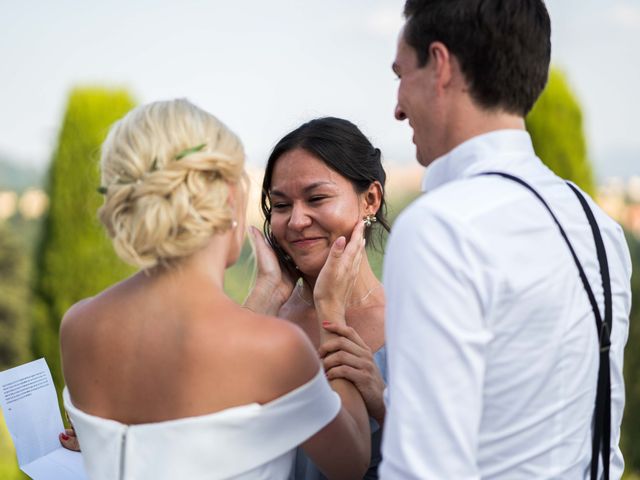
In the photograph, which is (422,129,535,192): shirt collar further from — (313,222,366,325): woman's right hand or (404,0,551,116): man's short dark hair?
(313,222,366,325): woman's right hand

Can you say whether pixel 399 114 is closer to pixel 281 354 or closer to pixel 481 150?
pixel 481 150

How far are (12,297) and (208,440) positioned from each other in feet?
31.8

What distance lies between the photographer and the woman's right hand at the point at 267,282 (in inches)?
122

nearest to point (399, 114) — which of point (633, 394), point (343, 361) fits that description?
point (343, 361)

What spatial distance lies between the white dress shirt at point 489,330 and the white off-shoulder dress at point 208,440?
0.39 metres

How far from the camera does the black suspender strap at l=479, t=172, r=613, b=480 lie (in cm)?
182

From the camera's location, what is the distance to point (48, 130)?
8.73 metres

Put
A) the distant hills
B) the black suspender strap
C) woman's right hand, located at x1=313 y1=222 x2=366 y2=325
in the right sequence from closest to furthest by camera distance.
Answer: the black suspender strap → woman's right hand, located at x1=313 y1=222 x2=366 y2=325 → the distant hills


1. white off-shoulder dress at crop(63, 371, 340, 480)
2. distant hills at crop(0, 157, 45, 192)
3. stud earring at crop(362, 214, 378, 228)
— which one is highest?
stud earring at crop(362, 214, 378, 228)

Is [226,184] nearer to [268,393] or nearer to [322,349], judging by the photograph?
[268,393]

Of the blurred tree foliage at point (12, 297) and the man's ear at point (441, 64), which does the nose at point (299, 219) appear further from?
the blurred tree foliage at point (12, 297)

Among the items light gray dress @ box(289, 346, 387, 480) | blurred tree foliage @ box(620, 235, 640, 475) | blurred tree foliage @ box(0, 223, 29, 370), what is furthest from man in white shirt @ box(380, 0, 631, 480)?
blurred tree foliage @ box(0, 223, 29, 370)

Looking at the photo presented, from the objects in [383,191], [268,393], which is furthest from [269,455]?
[383,191]

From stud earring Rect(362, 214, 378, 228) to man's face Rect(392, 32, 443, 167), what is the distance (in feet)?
4.03
